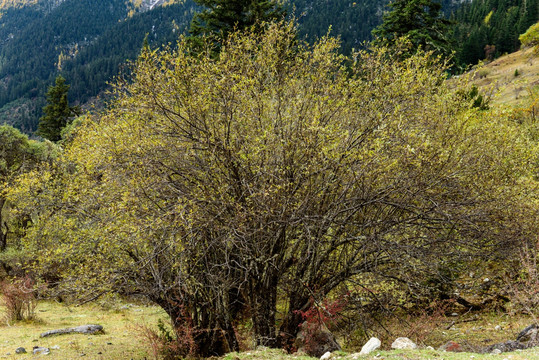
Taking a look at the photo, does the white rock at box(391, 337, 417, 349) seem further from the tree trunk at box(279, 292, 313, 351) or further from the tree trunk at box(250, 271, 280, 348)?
the tree trunk at box(250, 271, 280, 348)

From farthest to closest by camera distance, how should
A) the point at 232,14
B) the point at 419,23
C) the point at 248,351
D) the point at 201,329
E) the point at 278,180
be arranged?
1. the point at 419,23
2. the point at 232,14
3. the point at 201,329
4. the point at 248,351
5. the point at 278,180

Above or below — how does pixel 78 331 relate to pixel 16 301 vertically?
below

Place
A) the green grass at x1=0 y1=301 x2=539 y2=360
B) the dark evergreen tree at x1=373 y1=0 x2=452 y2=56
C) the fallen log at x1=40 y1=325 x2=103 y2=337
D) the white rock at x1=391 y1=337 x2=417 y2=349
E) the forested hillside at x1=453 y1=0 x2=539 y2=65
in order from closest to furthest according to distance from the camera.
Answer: the green grass at x1=0 y1=301 x2=539 y2=360 → the white rock at x1=391 y1=337 x2=417 y2=349 → the fallen log at x1=40 y1=325 x2=103 y2=337 → the dark evergreen tree at x1=373 y1=0 x2=452 y2=56 → the forested hillside at x1=453 y1=0 x2=539 y2=65

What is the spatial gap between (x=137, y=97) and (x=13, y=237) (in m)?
25.1

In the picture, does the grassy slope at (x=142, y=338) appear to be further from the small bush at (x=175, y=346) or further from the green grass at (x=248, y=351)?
the small bush at (x=175, y=346)

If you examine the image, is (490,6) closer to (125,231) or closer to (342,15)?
(342,15)

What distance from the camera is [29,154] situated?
28234 mm

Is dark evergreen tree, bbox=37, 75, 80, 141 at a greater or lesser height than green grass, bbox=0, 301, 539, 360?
greater

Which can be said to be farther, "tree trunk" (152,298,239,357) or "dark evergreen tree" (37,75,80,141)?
"dark evergreen tree" (37,75,80,141)

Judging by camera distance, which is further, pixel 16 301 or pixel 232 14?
pixel 232 14

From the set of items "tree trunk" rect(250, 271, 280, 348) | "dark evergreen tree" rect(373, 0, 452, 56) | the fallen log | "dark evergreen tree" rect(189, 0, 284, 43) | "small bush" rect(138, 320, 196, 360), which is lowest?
the fallen log

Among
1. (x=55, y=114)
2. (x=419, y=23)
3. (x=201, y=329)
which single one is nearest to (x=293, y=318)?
(x=201, y=329)

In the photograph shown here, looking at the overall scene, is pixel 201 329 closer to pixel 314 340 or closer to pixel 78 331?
pixel 314 340

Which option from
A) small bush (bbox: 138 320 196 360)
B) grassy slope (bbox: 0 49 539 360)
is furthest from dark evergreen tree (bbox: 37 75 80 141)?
small bush (bbox: 138 320 196 360)
